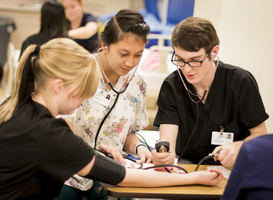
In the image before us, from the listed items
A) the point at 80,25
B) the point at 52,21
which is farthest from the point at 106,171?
the point at 80,25

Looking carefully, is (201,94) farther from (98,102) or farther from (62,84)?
(62,84)

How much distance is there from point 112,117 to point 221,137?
0.58 m

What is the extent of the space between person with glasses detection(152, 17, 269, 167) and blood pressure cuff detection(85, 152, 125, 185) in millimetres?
464

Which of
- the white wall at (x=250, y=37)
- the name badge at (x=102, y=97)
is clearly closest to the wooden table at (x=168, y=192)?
the name badge at (x=102, y=97)

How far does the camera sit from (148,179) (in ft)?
3.66

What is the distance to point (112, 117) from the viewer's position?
1589 mm

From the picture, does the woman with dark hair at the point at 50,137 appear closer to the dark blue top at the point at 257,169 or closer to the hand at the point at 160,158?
the hand at the point at 160,158

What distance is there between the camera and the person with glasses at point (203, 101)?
145 cm

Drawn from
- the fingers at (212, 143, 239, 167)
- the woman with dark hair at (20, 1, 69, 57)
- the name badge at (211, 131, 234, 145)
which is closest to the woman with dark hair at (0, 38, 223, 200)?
the fingers at (212, 143, 239, 167)

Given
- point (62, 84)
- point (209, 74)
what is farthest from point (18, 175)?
point (209, 74)

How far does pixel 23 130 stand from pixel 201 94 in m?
1.00

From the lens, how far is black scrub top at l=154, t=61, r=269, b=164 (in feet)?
5.07

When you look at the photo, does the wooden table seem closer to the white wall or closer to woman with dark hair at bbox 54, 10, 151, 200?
woman with dark hair at bbox 54, 10, 151, 200

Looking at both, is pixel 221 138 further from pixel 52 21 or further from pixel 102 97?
pixel 52 21
